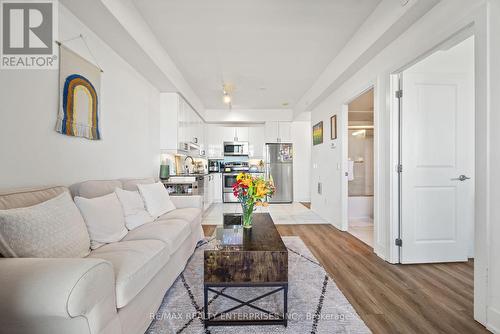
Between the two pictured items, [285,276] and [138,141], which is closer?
[285,276]

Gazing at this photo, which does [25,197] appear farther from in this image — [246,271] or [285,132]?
[285,132]

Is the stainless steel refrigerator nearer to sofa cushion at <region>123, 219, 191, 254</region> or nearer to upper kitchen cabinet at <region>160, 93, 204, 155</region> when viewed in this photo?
→ upper kitchen cabinet at <region>160, 93, 204, 155</region>

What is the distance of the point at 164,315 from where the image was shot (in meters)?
1.62

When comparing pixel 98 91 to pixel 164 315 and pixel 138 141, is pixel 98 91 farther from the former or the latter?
pixel 164 315

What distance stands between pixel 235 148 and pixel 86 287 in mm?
5978

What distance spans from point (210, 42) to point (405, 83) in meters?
2.43

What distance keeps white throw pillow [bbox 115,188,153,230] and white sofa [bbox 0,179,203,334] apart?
25 centimetres

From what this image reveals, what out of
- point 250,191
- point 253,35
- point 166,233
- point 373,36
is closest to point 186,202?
point 166,233

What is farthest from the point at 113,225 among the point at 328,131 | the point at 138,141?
the point at 328,131

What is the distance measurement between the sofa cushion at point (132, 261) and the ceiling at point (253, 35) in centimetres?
233

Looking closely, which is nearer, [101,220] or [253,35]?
[101,220]

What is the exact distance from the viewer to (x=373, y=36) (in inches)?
95.1

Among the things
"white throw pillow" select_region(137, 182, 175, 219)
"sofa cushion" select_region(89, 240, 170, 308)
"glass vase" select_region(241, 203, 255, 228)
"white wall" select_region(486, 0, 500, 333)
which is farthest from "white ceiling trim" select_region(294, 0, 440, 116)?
"white throw pillow" select_region(137, 182, 175, 219)

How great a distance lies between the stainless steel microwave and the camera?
6.81 meters
